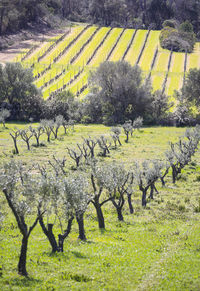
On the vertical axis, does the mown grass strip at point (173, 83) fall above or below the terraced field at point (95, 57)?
below

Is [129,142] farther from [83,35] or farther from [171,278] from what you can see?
[83,35]

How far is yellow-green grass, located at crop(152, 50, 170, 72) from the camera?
145250 mm

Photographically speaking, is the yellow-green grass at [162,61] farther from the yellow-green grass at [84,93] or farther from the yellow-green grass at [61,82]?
the yellow-green grass at [84,93]

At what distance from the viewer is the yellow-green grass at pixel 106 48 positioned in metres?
155

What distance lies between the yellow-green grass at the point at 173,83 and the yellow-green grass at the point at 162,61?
8529mm

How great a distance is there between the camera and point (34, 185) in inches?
704

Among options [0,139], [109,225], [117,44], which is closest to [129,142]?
[0,139]

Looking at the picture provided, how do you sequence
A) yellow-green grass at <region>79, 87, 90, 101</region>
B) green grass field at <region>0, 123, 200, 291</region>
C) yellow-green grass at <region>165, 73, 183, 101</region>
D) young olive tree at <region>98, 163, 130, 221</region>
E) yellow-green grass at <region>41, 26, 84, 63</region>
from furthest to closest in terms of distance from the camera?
yellow-green grass at <region>41, 26, 84, 63</region>
yellow-green grass at <region>165, 73, 183, 101</region>
yellow-green grass at <region>79, 87, 90, 101</region>
young olive tree at <region>98, 163, 130, 221</region>
green grass field at <region>0, 123, 200, 291</region>

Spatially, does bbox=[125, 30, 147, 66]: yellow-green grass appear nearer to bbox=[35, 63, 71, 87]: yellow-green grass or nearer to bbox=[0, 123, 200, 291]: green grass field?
bbox=[35, 63, 71, 87]: yellow-green grass

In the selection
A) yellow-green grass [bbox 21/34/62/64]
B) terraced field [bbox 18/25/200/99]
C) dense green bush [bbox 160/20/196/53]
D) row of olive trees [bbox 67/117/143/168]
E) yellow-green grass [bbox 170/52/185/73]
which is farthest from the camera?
dense green bush [bbox 160/20/196/53]

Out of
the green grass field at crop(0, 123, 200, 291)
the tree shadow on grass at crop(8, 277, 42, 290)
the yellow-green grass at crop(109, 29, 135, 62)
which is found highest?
the yellow-green grass at crop(109, 29, 135, 62)

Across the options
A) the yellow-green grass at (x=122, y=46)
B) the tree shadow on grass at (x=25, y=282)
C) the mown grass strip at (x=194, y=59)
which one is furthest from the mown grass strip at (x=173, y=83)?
the tree shadow on grass at (x=25, y=282)

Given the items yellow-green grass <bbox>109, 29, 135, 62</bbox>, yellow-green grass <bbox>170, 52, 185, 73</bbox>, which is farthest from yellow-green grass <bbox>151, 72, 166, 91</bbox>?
yellow-green grass <bbox>109, 29, 135, 62</bbox>

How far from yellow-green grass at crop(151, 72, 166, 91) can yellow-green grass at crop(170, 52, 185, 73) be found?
26.6ft
